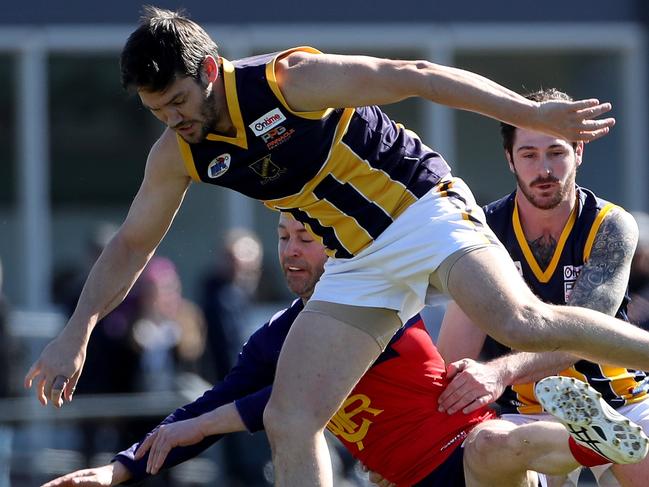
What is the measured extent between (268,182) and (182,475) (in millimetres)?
5554

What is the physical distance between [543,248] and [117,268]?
5.88 ft

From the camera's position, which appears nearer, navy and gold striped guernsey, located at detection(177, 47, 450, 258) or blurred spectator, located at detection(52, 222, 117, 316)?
navy and gold striped guernsey, located at detection(177, 47, 450, 258)

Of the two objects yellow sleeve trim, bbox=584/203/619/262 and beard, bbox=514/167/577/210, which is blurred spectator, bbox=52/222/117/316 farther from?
yellow sleeve trim, bbox=584/203/619/262

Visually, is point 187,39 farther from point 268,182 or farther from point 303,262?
point 303,262

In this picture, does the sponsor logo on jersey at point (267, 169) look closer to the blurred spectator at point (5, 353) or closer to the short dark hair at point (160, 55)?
the short dark hair at point (160, 55)

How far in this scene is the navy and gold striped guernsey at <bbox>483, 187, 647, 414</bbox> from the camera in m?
5.72

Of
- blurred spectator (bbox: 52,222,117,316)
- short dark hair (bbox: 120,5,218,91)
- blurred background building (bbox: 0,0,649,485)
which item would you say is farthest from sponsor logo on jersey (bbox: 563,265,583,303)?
blurred background building (bbox: 0,0,649,485)

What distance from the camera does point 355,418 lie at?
551 cm

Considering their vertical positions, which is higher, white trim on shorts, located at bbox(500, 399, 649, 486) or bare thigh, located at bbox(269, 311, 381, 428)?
bare thigh, located at bbox(269, 311, 381, 428)

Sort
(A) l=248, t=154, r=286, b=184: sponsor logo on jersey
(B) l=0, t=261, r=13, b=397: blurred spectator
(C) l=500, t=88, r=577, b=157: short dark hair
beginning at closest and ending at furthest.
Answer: (A) l=248, t=154, r=286, b=184: sponsor logo on jersey, (C) l=500, t=88, r=577, b=157: short dark hair, (B) l=0, t=261, r=13, b=397: blurred spectator

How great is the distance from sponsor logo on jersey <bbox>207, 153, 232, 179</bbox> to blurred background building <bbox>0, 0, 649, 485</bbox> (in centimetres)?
730

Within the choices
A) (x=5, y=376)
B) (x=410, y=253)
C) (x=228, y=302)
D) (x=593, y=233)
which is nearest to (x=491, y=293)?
(x=410, y=253)

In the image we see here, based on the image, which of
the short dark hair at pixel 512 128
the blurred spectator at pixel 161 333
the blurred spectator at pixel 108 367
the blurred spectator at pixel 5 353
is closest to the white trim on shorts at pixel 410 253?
the short dark hair at pixel 512 128

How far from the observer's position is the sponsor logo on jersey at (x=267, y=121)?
16.0 feet
